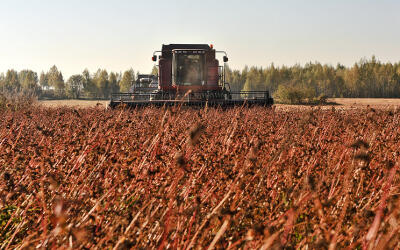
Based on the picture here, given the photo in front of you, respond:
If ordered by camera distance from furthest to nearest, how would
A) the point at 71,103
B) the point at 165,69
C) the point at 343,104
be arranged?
the point at 71,103 → the point at 343,104 → the point at 165,69

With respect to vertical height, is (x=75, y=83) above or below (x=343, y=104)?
above

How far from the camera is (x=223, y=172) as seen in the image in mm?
2463

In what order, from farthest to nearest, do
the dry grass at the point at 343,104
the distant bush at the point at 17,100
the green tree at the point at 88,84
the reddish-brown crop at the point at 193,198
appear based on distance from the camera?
the green tree at the point at 88,84 → the distant bush at the point at 17,100 → the dry grass at the point at 343,104 → the reddish-brown crop at the point at 193,198

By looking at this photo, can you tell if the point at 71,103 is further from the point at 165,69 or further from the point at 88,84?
the point at 88,84

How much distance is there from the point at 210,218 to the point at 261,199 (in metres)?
1.26

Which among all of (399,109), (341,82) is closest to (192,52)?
(399,109)

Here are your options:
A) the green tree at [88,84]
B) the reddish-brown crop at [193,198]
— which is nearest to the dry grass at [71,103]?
the reddish-brown crop at [193,198]

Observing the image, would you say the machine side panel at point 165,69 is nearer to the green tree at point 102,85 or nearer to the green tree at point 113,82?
the green tree at point 102,85

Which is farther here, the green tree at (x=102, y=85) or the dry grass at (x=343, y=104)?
the green tree at (x=102, y=85)

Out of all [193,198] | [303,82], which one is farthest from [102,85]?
→ [193,198]

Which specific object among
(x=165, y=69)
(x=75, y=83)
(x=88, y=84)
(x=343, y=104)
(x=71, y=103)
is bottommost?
(x=343, y=104)

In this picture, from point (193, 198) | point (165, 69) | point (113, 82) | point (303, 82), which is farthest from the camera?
point (113, 82)

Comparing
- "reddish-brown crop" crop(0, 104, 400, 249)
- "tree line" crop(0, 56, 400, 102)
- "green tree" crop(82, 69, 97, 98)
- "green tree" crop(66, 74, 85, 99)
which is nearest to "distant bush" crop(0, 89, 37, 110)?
"reddish-brown crop" crop(0, 104, 400, 249)

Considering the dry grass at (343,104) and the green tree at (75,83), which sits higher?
the green tree at (75,83)
